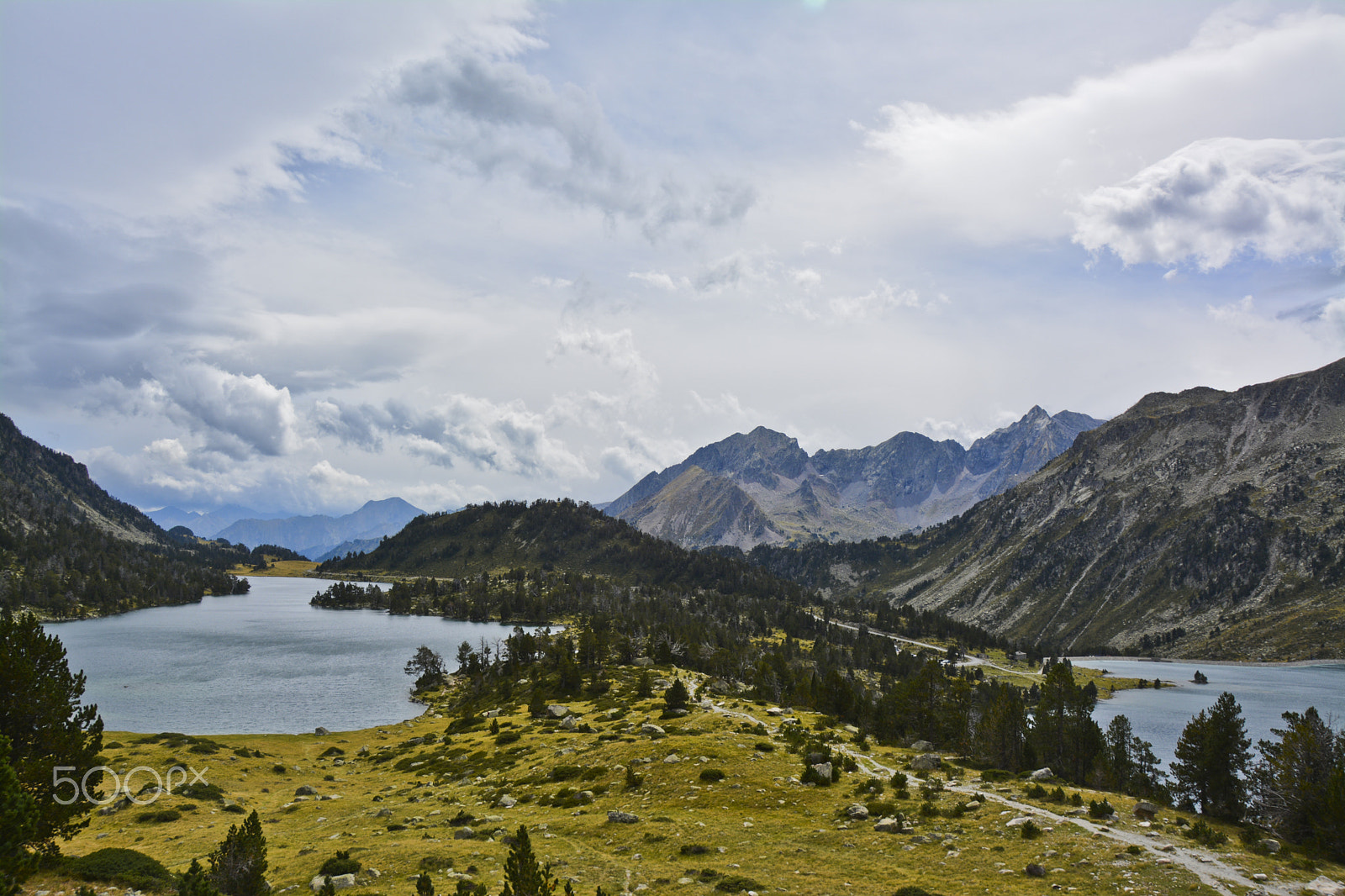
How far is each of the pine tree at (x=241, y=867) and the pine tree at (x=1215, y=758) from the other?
8267cm

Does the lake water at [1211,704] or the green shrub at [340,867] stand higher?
the green shrub at [340,867]

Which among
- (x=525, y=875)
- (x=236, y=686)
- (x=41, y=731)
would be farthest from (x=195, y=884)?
(x=236, y=686)

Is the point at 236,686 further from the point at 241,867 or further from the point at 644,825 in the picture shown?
the point at 644,825

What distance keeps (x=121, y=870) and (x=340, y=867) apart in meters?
10.5

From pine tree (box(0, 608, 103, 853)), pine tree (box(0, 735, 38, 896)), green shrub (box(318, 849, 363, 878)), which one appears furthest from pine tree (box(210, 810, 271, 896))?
pine tree (box(0, 608, 103, 853))

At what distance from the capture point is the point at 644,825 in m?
42.1

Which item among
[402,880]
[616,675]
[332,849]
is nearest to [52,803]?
[332,849]

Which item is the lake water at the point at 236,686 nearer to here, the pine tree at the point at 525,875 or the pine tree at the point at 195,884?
the pine tree at the point at 195,884

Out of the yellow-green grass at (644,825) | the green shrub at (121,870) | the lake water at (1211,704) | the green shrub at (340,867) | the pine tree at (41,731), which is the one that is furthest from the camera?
the lake water at (1211,704)

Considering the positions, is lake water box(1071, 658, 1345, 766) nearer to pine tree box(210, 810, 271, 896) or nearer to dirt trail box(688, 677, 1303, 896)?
dirt trail box(688, 677, 1303, 896)

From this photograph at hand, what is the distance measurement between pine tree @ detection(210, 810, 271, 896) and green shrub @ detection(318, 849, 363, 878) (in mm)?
5614

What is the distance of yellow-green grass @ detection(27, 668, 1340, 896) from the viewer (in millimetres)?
32344

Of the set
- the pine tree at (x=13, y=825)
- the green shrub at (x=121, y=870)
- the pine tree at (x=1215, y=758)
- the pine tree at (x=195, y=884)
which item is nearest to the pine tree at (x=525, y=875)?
the pine tree at (x=195, y=884)

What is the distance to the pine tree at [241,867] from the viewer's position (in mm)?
30234
